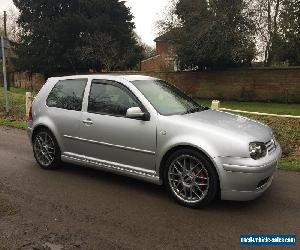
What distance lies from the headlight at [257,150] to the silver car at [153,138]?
13mm

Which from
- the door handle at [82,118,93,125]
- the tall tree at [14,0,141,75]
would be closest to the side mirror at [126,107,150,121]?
the door handle at [82,118,93,125]

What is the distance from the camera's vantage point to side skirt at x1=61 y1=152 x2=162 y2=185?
18.2ft

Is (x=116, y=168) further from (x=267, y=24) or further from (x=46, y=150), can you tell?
(x=267, y=24)

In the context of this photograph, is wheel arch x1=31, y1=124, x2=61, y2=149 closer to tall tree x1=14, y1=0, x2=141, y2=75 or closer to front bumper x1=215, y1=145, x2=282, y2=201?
front bumper x1=215, y1=145, x2=282, y2=201

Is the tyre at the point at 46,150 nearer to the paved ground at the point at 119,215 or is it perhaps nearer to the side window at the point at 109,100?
the paved ground at the point at 119,215

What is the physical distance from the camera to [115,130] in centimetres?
580

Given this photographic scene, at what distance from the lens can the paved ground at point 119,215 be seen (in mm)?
4199

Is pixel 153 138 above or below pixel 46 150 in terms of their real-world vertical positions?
above

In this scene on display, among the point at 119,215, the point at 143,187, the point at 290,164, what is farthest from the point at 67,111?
the point at 290,164

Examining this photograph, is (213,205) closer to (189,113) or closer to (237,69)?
(189,113)

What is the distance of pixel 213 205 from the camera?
5250 millimetres

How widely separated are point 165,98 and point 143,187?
4.69 ft

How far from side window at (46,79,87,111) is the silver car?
2 centimetres

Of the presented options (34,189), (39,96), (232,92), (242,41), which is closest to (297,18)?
(242,41)
